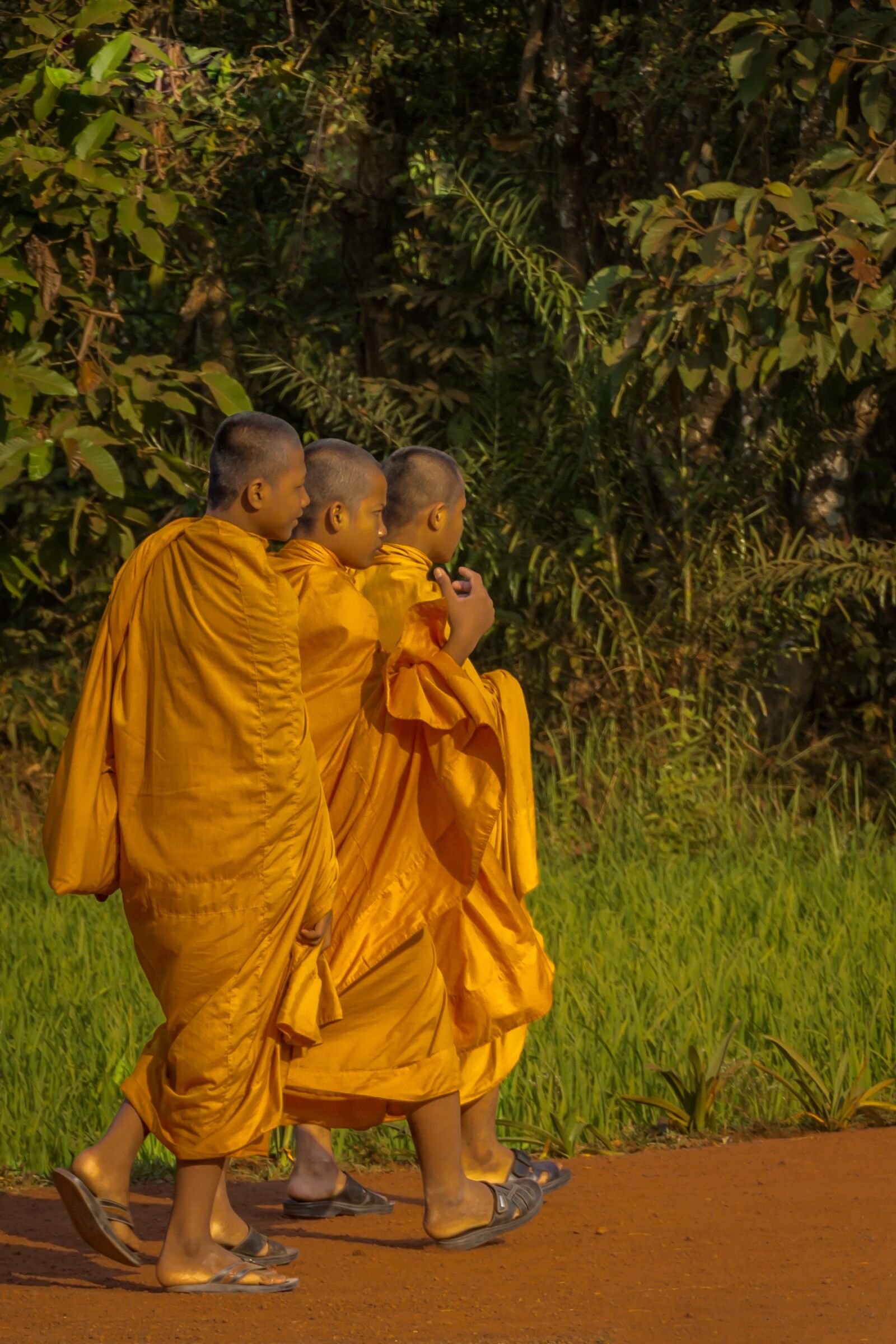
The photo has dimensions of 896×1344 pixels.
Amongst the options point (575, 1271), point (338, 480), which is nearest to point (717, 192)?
point (338, 480)

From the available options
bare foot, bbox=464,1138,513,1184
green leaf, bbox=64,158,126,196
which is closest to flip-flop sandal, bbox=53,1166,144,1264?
bare foot, bbox=464,1138,513,1184

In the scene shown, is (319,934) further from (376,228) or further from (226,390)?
(376,228)

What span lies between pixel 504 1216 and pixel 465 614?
1184mm

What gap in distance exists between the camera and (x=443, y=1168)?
3.53 m

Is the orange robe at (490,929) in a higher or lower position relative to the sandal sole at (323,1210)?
higher

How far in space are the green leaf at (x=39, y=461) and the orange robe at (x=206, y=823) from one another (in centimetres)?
278

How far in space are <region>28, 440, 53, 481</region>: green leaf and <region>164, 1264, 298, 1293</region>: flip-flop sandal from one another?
3.28 m

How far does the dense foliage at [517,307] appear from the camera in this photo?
616 centimetres

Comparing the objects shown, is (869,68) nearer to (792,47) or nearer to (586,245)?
(792,47)

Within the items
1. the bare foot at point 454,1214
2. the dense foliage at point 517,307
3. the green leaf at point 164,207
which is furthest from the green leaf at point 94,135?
the bare foot at point 454,1214

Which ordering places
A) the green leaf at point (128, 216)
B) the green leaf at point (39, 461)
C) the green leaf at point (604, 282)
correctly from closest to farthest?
the green leaf at point (604, 282) < the green leaf at point (39, 461) < the green leaf at point (128, 216)

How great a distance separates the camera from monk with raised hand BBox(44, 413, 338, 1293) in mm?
3250

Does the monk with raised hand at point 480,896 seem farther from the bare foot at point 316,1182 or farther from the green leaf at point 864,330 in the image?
the green leaf at point 864,330

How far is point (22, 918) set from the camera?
6523 mm
